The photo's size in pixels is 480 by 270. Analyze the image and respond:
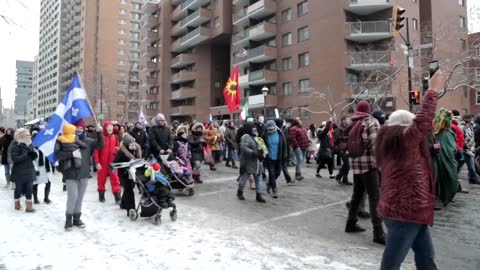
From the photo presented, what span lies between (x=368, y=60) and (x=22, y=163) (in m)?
30.5

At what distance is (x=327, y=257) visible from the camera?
4934 millimetres

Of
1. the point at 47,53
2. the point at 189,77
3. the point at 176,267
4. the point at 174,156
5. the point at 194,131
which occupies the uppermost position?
the point at 47,53

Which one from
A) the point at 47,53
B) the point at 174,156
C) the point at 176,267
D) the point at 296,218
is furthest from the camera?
the point at 47,53

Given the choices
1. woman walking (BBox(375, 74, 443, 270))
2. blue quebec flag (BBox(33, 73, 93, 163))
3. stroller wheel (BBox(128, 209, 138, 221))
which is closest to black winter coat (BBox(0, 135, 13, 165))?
blue quebec flag (BBox(33, 73, 93, 163))

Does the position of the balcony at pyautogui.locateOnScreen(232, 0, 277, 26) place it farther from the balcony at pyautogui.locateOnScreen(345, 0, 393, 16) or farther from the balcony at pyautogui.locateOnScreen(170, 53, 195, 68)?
the balcony at pyautogui.locateOnScreen(170, 53, 195, 68)

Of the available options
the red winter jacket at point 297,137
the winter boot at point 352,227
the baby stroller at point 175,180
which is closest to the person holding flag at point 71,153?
the baby stroller at point 175,180

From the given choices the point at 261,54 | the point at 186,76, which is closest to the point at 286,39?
the point at 261,54

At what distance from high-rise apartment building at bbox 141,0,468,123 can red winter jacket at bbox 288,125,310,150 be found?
1514 cm

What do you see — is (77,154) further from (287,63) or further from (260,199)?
(287,63)

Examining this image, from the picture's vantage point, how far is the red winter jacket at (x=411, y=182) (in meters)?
3.31

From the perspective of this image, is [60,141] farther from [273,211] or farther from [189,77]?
[189,77]

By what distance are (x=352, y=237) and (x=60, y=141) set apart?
4.98m

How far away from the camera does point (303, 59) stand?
38.1m

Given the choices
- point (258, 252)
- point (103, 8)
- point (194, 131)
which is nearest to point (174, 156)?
point (194, 131)
